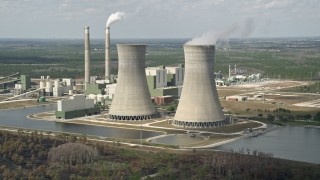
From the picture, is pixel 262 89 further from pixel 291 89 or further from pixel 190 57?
pixel 190 57

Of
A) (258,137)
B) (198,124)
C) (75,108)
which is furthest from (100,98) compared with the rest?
(258,137)

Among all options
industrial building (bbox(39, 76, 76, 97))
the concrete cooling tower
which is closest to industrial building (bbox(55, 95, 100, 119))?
the concrete cooling tower

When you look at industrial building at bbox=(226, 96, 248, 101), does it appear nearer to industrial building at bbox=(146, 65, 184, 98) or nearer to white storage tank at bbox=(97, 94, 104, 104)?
industrial building at bbox=(146, 65, 184, 98)

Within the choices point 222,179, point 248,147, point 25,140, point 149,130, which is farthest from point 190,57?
point 222,179

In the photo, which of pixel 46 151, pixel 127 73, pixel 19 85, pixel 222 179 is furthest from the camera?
pixel 19 85

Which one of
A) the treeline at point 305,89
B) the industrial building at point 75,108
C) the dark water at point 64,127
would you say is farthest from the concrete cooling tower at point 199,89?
the treeline at point 305,89

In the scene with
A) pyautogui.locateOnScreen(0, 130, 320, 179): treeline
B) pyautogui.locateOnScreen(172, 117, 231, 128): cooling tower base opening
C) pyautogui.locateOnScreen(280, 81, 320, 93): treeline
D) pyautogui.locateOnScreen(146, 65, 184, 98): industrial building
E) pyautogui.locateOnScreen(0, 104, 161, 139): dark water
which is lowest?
pyautogui.locateOnScreen(0, 130, 320, 179): treeline

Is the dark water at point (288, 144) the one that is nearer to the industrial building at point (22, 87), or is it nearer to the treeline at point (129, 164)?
the treeline at point (129, 164)
